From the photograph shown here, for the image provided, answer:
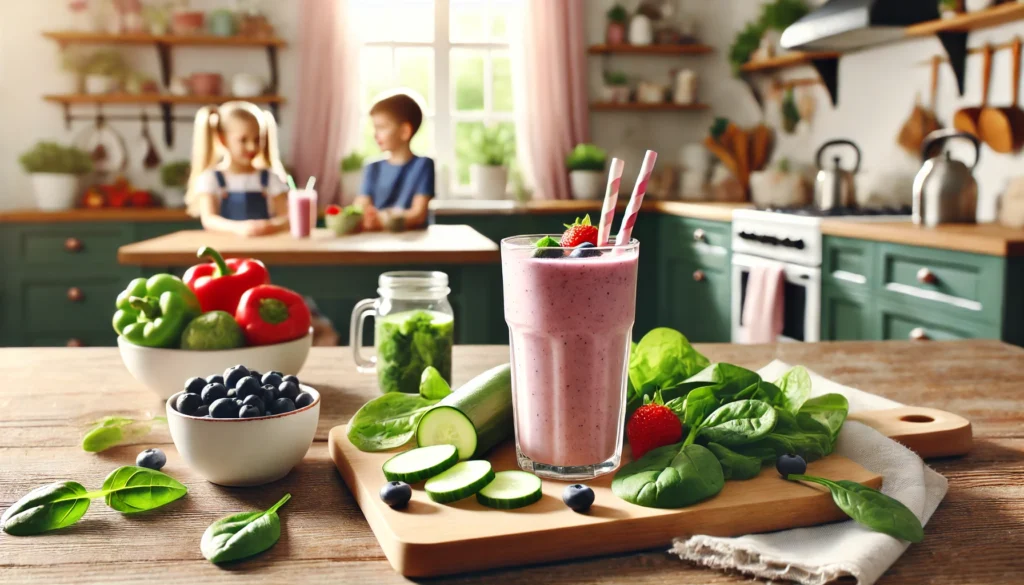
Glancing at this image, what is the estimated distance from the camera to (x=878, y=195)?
3775 millimetres

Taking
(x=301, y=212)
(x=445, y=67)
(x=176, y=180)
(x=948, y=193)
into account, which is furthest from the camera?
(x=445, y=67)

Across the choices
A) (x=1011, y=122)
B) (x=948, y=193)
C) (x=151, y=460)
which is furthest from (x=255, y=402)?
(x=1011, y=122)

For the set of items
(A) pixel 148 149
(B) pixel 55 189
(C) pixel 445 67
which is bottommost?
(B) pixel 55 189

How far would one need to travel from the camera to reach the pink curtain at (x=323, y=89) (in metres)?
5.06

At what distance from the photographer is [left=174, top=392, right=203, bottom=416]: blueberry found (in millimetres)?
779

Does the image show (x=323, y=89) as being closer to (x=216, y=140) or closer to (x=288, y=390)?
(x=216, y=140)

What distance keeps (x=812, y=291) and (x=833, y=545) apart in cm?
285

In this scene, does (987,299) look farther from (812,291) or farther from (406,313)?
(406,313)

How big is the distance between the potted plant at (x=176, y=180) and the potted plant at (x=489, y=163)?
1594 mm

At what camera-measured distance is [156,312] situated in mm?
1076

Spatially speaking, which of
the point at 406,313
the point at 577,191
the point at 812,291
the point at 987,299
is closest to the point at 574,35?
the point at 577,191

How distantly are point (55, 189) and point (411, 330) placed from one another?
432cm

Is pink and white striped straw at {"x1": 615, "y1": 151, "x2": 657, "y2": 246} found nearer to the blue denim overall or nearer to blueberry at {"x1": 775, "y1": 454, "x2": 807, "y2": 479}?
blueberry at {"x1": 775, "y1": 454, "x2": 807, "y2": 479}

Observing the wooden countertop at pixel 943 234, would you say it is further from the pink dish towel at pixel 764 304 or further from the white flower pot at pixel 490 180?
the white flower pot at pixel 490 180
